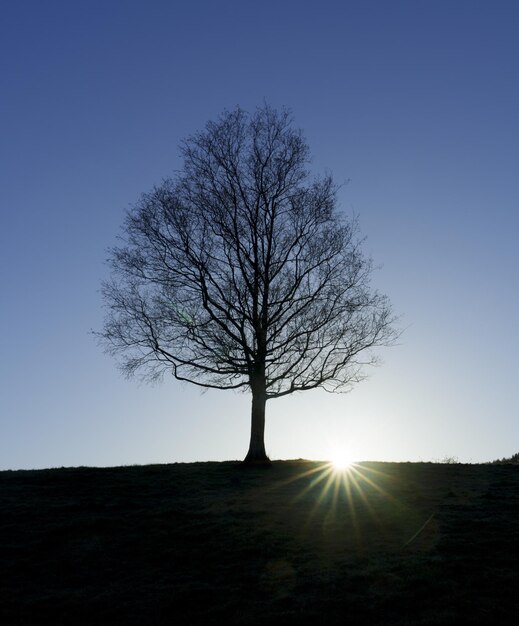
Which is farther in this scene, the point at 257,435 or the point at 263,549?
the point at 257,435

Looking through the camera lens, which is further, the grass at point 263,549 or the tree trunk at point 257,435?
the tree trunk at point 257,435

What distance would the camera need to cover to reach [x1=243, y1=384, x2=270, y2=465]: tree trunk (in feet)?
86.5

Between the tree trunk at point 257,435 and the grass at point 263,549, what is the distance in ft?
7.65

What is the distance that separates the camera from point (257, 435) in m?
26.4

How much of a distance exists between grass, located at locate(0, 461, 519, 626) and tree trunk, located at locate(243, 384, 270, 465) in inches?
91.8

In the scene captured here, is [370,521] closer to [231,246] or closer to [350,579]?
[350,579]

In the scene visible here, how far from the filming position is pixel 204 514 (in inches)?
727

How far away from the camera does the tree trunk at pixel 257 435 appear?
26.4 metres

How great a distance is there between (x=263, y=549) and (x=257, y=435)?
11334 mm

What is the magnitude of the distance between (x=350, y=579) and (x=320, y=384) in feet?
48.1

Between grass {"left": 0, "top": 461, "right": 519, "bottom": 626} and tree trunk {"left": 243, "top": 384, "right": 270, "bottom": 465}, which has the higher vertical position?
tree trunk {"left": 243, "top": 384, "right": 270, "bottom": 465}

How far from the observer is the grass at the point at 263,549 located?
11.7 metres

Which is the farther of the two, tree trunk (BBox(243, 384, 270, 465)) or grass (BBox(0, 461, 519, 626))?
tree trunk (BBox(243, 384, 270, 465))

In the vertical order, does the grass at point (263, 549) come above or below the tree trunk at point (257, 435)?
below
